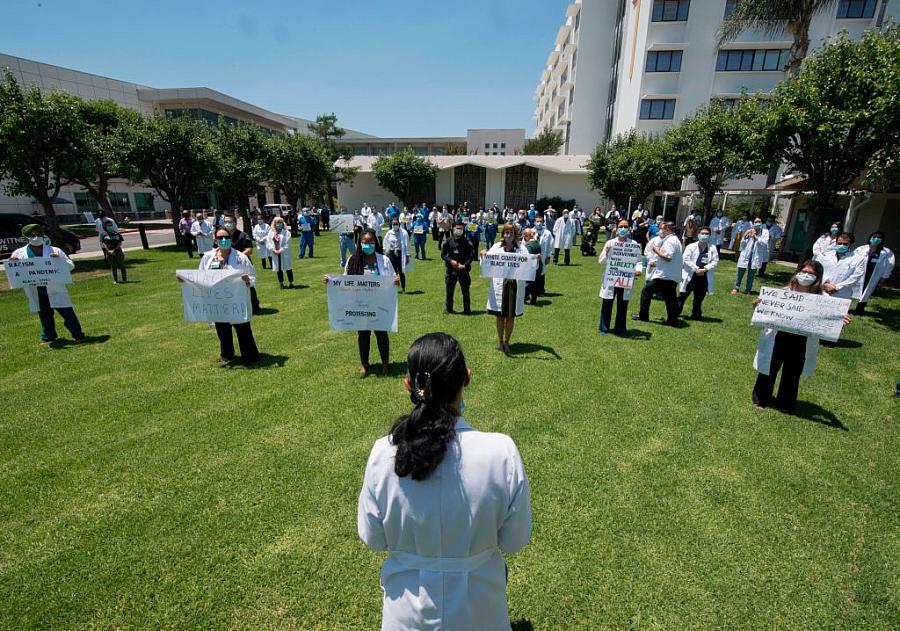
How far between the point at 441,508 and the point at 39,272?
9.22 m

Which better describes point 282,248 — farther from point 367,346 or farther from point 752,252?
point 752,252

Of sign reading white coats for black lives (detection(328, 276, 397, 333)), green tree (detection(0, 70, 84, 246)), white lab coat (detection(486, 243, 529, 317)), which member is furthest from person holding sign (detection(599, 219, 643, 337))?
green tree (detection(0, 70, 84, 246))

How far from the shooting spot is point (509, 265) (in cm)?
671

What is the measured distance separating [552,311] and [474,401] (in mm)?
5122

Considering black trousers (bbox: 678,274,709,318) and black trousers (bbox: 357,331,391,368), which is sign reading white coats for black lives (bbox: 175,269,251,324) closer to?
black trousers (bbox: 357,331,391,368)

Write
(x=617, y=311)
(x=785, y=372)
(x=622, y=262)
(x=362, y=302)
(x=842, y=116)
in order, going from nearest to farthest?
1. (x=785, y=372)
2. (x=362, y=302)
3. (x=622, y=262)
4. (x=617, y=311)
5. (x=842, y=116)

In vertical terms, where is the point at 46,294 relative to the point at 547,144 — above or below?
below

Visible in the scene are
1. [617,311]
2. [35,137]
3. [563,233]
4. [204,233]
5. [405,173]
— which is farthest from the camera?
[405,173]

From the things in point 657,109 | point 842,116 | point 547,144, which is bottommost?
point 842,116

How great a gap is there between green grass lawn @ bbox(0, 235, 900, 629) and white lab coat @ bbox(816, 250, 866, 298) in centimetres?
141

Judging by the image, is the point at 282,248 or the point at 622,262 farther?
the point at 282,248

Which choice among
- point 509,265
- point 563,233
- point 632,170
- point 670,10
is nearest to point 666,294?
point 509,265

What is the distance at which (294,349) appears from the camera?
24.9ft

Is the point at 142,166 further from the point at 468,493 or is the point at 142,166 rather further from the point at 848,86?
the point at 848,86
